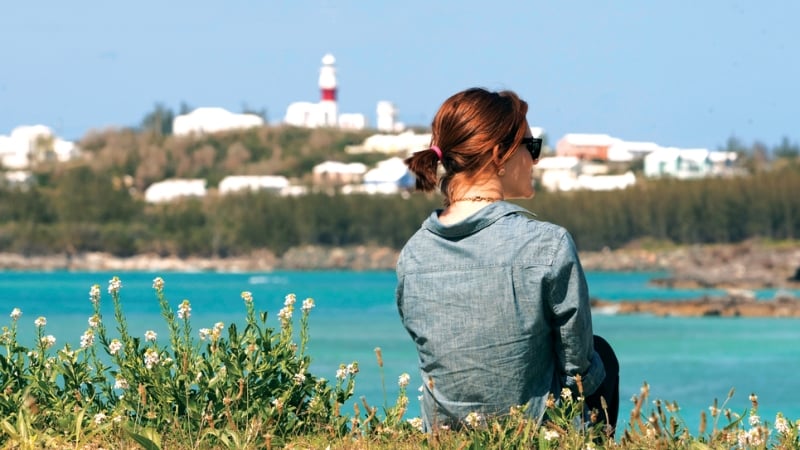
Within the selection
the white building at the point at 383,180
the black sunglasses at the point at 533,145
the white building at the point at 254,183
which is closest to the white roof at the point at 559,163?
the white building at the point at 383,180

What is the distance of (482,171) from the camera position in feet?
11.0

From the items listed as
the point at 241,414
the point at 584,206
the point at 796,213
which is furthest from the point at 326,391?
the point at 584,206

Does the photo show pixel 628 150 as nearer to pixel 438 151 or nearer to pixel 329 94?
pixel 329 94

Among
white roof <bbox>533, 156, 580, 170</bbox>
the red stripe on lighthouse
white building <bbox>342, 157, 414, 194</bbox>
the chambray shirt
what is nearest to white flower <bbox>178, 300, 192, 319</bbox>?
the chambray shirt

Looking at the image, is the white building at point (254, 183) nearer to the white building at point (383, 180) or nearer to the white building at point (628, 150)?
the white building at point (383, 180)

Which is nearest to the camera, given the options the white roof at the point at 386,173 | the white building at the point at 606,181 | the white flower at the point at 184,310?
the white flower at the point at 184,310

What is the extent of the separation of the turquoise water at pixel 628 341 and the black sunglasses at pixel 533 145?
8.62 m

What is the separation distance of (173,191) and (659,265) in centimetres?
6115

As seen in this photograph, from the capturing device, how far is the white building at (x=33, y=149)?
17638 cm

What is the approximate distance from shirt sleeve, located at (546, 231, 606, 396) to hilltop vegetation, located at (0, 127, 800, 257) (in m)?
107

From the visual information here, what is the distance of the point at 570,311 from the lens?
10.5ft

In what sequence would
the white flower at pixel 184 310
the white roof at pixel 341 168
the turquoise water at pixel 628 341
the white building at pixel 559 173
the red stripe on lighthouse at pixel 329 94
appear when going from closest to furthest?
the white flower at pixel 184 310
the turquoise water at pixel 628 341
the white building at pixel 559 173
the white roof at pixel 341 168
the red stripe on lighthouse at pixel 329 94

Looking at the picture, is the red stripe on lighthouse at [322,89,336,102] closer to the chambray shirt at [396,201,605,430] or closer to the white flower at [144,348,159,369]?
the white flower at [144,348,159,369]

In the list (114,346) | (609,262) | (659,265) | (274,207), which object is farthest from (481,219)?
(274,207)
